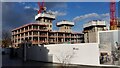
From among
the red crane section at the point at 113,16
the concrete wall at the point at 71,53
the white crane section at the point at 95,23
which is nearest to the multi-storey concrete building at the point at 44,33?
the white crane section at the point at 95,23

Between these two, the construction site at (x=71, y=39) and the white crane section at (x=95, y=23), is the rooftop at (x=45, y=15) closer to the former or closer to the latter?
the construction site at (x=71, y=39)

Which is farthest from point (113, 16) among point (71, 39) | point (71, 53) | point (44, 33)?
point (71, 53)

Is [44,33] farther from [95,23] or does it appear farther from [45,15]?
[95,23]

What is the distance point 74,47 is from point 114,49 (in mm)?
4395

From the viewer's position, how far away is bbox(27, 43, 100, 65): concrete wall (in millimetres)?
20492

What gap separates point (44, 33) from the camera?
41.8 meters

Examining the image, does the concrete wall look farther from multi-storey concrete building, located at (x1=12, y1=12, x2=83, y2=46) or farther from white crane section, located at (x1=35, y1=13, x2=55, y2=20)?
white crane section, located at (x1=35, y1=13, x2=55, y2=20)

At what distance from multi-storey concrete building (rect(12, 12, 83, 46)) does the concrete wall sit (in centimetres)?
1338

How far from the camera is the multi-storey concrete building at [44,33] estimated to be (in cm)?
4053

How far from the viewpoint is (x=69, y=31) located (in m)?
46.5

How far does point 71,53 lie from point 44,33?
66.8ft

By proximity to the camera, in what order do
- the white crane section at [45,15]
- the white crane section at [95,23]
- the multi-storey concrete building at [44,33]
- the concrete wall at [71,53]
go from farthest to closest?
the white crane section at [45,15], the white crane section at [95,23], the multi-storey concrete building at [44,33], the concrete wall at [71,53]

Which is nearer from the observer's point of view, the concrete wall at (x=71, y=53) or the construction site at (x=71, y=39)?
the construction site at (x=71, y=39)

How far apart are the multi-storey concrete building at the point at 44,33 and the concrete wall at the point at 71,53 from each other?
1338 centimetres
